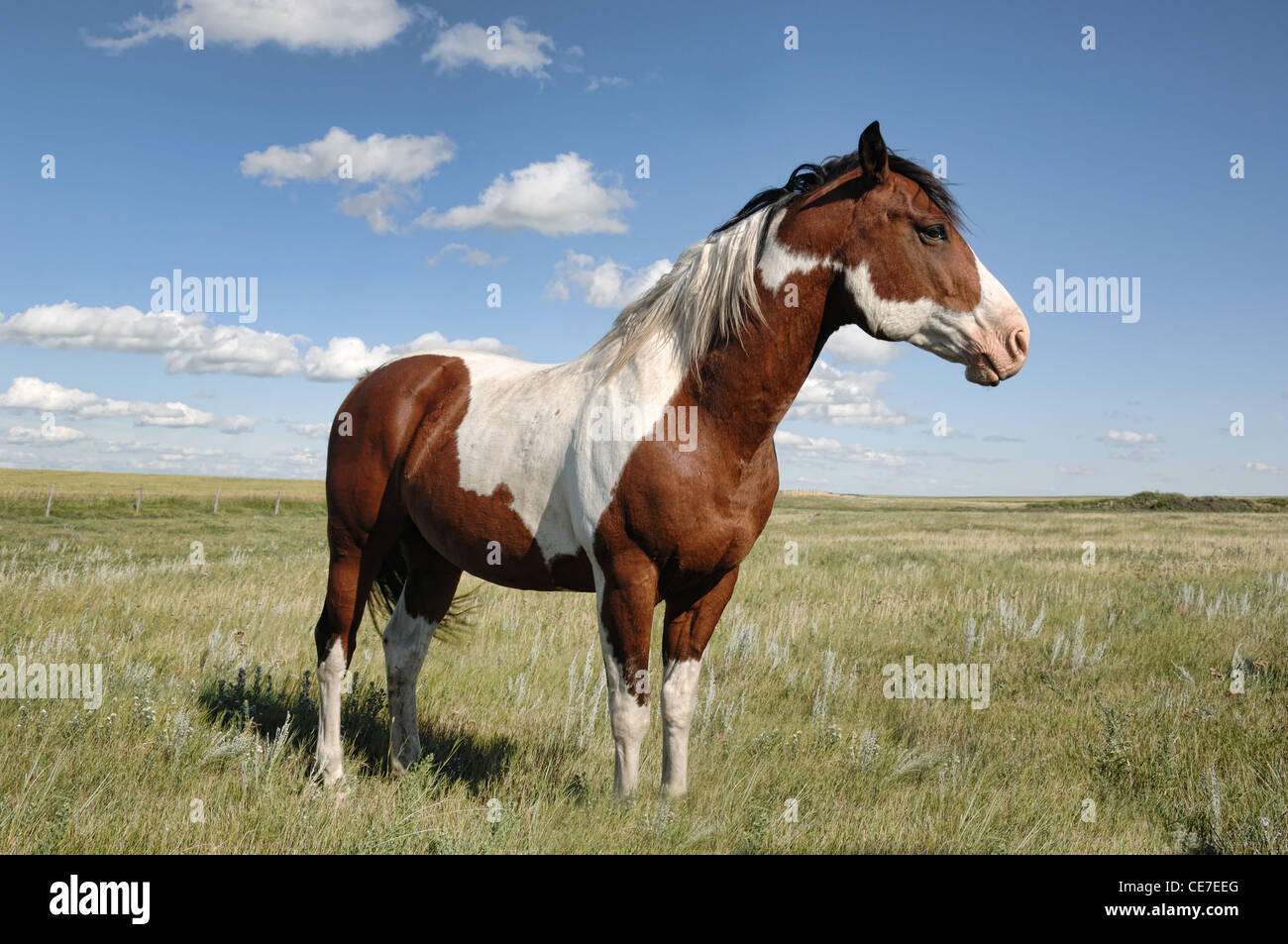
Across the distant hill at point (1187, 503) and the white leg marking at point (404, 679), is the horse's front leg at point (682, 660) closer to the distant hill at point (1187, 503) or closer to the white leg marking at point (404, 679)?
the white leg marking at point (404, 679)

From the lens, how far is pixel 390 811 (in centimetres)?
374

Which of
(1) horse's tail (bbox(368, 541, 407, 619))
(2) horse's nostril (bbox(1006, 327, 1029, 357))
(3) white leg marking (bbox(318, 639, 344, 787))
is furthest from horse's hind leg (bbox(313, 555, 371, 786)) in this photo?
(2) horse's nostril (bbox(1006, 327, 1029, 357))

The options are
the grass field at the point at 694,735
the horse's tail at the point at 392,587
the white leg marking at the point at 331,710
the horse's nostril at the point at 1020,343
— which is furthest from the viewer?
the horse's tail at the point at 392,587

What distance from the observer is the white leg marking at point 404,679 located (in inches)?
182

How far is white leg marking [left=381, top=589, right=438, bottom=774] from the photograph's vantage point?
4.63 meters

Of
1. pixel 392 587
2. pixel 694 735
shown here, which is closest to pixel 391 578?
pixel 392 587

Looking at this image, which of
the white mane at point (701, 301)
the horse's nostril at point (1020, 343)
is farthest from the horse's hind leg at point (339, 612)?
the horse's nostril at point (1020, 343)

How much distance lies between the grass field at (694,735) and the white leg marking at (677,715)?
15cm

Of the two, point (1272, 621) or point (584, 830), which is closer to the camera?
point (584, 830)

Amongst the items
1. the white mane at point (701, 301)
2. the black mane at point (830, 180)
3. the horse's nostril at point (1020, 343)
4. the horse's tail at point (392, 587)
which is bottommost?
the horse's tail at point (392, 587)

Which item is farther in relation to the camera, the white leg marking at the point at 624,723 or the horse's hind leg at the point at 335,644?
the horse's hind leg at the point at 335,644
